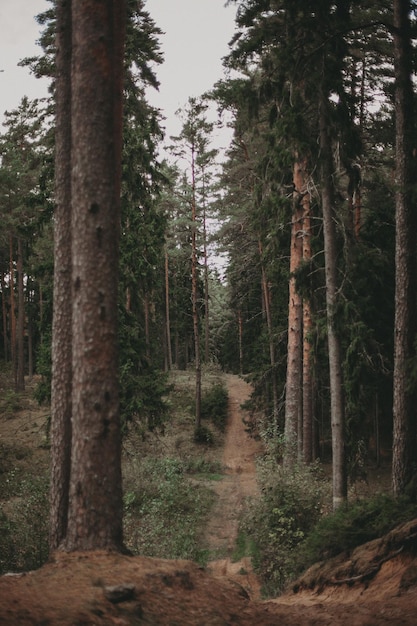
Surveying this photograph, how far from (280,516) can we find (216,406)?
16.2 meters

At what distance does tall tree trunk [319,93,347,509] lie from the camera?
10570 millimetres

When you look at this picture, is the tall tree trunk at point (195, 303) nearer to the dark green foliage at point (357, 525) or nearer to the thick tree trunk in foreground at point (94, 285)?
the dark green foliage at point (357, 525)

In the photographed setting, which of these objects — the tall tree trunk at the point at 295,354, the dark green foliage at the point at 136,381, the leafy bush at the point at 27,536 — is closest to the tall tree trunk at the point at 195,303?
the tall tree trunk at the point at 295,354

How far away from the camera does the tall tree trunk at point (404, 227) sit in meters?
8.99

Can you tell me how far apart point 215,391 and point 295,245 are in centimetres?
1389

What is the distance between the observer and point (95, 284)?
5887mm

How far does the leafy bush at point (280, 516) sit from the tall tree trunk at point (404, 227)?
2.59 metres

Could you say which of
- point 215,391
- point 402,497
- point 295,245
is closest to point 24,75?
point 295,245

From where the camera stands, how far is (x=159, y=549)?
11.1m

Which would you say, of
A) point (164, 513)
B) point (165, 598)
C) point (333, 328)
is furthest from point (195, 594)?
point (164, 513)

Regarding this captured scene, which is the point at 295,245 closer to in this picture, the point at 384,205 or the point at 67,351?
the point at 384,205

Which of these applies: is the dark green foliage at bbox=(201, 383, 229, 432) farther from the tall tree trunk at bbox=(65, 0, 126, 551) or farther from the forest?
the tall tree trunk at bbox=(65, 0, 126, 551)

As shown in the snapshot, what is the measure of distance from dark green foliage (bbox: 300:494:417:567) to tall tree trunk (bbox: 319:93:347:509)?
2.77 metres

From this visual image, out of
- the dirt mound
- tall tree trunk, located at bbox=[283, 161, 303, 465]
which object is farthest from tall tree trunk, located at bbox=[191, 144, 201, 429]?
the dirt mound
